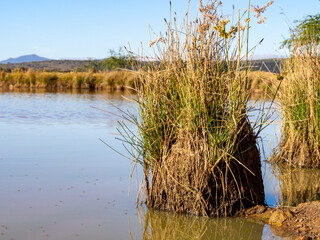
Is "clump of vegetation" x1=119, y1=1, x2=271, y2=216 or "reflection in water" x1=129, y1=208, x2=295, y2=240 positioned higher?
"clump of vegetation" x1=119, y1=1, x2=271, y2=216

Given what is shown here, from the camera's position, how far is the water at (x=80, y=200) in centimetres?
349

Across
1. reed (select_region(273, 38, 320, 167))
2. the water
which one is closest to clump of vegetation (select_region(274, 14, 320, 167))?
reed (select_region(273, 38, 320, 167))

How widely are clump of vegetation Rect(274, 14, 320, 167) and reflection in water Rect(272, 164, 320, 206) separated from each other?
0.18m

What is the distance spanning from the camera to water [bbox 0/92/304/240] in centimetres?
349

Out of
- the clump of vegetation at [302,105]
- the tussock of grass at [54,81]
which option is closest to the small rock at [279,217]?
the clump of vegetation at [302,105]

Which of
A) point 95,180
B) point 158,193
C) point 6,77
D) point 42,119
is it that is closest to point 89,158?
point 95,180

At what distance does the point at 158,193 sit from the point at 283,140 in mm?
2950

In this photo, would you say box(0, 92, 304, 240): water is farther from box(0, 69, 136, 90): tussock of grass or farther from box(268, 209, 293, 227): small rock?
box(0, 69, 136, 90): tussock of grass

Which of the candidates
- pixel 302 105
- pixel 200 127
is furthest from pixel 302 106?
pixel 200 127

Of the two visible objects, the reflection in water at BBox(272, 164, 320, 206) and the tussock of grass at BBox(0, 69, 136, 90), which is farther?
the tussock of grass at BBox(0, 69, 136, 90)

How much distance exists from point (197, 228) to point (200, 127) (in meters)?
0.89

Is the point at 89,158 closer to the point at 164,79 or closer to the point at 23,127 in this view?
the point at 164,79

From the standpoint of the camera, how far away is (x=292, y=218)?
3611 mm

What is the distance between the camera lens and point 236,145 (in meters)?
3.85
